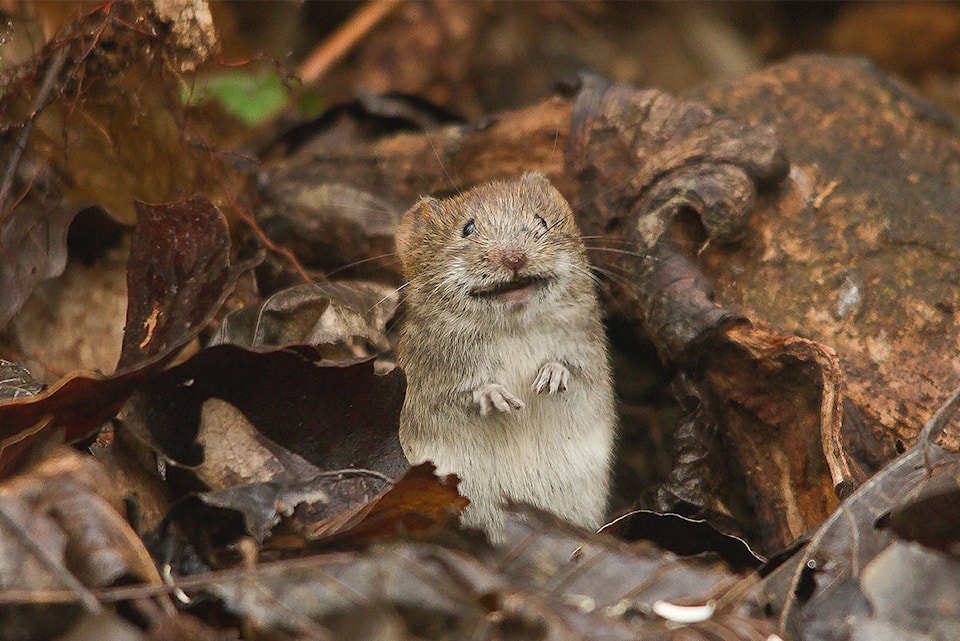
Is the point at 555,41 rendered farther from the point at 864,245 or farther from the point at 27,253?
the point at 27,253

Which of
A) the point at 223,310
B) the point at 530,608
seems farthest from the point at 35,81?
the point at 530,608

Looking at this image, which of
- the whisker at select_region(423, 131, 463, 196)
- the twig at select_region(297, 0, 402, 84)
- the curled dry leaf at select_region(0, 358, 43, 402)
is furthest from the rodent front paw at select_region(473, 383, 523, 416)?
the twig at select_region(297, 0, 402, 84)

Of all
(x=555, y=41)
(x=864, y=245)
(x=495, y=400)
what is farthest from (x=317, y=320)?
(x=555, y=41)

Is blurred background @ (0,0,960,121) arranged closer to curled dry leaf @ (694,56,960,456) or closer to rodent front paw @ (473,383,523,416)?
curled dry leaf @ (694,56,960,456)

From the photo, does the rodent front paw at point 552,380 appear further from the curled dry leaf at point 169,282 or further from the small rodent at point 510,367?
the curled dry leaf at point 169,282

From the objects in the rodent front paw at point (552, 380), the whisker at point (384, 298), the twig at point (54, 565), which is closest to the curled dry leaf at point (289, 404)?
the twig at point (54, 565)

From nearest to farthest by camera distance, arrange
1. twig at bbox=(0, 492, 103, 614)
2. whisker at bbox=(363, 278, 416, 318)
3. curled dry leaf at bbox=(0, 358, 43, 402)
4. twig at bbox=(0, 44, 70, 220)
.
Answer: twig at bbox=(0, 492, 103, 614)
curled dry leaf at bbox=(0, 358, 43, 402)
twig at bbox=(0, 44, 70, 220)
whisker at bbox=(363, 278, 416, 318)

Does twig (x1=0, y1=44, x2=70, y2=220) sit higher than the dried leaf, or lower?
higher
